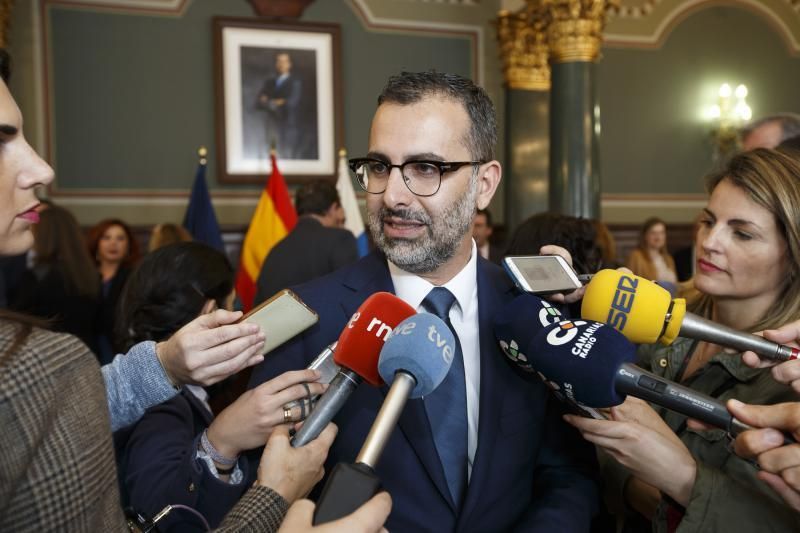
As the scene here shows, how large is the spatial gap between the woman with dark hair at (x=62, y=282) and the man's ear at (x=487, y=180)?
2321 millimetres

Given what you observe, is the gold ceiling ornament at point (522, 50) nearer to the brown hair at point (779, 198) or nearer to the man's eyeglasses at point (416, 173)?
the brown hair at point (779, 198)

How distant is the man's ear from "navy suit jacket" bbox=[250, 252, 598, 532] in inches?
8.9

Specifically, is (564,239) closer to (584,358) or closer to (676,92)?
(584,358)

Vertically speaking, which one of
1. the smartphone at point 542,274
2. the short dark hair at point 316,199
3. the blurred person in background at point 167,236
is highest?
the short dark hair at point 316,199

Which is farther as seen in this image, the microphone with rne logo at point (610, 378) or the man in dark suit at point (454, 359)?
the man in dark suit at point (454, 359)

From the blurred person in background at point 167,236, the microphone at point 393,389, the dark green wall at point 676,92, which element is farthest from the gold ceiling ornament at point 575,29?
the microphone at point 393,389

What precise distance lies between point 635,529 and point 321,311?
0.97 meters

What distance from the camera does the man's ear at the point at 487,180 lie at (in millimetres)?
1601

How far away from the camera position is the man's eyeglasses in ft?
4.81

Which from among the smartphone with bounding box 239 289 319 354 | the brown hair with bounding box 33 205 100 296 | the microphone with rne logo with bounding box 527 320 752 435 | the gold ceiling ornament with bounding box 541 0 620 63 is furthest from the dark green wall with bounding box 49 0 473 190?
the microphone with rne logo with bounding box 527 320 752 435

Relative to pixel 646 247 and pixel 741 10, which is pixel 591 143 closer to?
pixel 646 247

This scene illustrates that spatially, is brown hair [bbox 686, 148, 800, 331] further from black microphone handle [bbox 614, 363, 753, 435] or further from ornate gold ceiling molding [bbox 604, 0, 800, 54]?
ornate gold ceiling molding [bbox 604, 0, 800, 54]

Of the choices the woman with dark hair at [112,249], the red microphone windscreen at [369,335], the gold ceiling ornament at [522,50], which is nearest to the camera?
the red microphone windscreen at [369,335]

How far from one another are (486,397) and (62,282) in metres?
2.57
